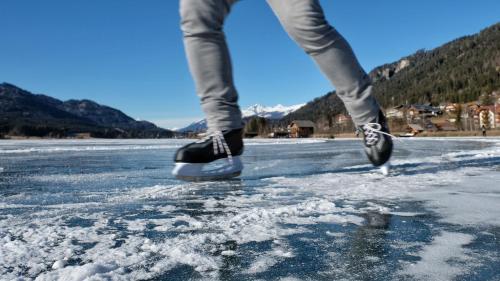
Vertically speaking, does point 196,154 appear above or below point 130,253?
above

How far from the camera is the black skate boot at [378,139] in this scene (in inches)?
82.4

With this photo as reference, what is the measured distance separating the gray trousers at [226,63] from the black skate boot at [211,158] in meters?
0.07

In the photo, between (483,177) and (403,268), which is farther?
(483,177)

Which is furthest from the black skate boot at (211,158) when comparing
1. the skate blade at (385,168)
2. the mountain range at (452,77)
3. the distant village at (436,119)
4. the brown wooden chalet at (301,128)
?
the mountain range at (452,77)

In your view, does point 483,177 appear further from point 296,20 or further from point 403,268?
point 403,268

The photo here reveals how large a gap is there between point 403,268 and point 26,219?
1.09m

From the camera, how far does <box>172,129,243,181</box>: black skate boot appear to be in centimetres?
200

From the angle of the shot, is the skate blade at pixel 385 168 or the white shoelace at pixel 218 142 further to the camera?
the skate blade at pixel 385 168

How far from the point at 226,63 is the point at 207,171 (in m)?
0.57

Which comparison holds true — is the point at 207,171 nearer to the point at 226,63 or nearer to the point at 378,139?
the point at 226,63

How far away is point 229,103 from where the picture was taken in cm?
209

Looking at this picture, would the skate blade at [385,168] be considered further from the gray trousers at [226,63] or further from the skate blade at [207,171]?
the skate blade at [207,171]

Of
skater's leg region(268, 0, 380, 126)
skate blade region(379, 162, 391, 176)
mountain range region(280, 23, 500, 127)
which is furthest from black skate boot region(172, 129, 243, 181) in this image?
mountain range region(280, 23, 500, 127)

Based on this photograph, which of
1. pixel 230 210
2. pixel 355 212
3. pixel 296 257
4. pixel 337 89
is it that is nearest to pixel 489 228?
pixel 355 212
